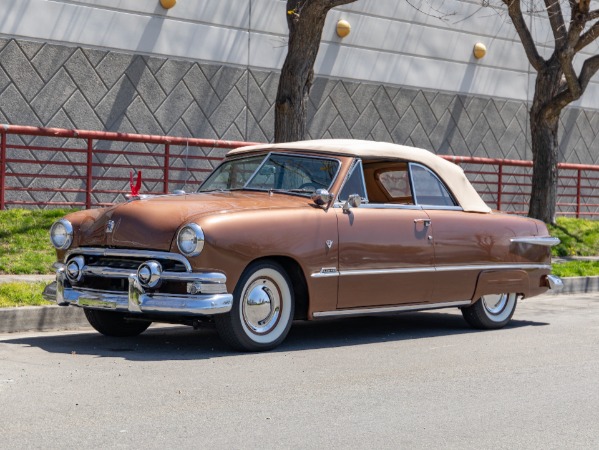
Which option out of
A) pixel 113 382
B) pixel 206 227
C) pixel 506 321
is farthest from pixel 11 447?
pixel 506 321

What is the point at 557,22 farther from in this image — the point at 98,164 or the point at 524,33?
the point at 98,164

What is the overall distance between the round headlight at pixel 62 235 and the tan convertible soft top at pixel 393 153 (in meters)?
1.82

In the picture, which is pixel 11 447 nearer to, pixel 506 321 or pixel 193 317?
pixel 193 317

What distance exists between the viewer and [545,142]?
18.8 meters

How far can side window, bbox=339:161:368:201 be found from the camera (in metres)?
9.03

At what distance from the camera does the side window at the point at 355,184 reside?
29.6 feet

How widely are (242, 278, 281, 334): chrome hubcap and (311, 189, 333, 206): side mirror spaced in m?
0.80

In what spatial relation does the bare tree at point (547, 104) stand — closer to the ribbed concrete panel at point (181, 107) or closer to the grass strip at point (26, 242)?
the ribbed concrete panel at point (181, 107)

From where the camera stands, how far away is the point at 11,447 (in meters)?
5.09

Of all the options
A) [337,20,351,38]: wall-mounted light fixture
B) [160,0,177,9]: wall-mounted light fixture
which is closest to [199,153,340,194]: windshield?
[160,0,177,9]: wall-mounted light fixture

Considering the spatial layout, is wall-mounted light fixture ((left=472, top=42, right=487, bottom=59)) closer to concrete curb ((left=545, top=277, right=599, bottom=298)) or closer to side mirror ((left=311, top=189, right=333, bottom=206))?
concrete curb ((left=545, top=277, right=599, bottom=298))

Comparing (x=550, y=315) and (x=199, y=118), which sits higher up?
(x=199, y=118)

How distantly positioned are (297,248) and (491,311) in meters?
2.68

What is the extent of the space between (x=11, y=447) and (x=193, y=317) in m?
3.12
